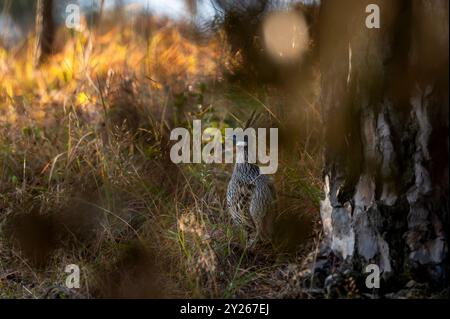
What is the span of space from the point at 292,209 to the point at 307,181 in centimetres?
22

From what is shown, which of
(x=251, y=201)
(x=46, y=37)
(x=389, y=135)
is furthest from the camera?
(x=46, y=37)

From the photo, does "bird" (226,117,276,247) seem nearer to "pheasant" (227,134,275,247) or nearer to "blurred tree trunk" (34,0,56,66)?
"pheasant" (227,134,275,247)

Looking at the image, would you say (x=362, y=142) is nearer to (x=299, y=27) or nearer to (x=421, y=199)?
(x=421, y=199)

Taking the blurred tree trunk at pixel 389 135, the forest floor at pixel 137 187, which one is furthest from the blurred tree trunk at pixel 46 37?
the blurred tree trunk at pixel 389 135

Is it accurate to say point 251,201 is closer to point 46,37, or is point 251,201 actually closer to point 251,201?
point 251,201

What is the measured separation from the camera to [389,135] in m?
2.92

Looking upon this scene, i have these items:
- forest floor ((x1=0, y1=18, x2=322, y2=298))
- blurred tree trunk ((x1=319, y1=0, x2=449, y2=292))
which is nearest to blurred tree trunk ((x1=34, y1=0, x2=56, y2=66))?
forest floor ((x1=0, y1=18, x2=322, y2=298))

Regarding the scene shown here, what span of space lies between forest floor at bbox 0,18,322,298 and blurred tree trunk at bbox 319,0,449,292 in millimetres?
436

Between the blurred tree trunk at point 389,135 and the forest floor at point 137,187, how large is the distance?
436 millimetres

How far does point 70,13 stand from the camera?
15.2ft

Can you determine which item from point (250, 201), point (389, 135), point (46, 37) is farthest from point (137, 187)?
point (46, 37)

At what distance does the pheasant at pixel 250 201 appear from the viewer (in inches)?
145

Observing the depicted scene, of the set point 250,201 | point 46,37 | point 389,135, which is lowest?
point 250,201

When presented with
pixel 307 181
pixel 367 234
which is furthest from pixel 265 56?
pixel 367 234
